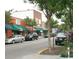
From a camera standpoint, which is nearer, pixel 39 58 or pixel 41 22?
pixel 39 58

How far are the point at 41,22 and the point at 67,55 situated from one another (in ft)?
226

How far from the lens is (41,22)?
3137 inches

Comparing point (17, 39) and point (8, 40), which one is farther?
point (17, 39)
